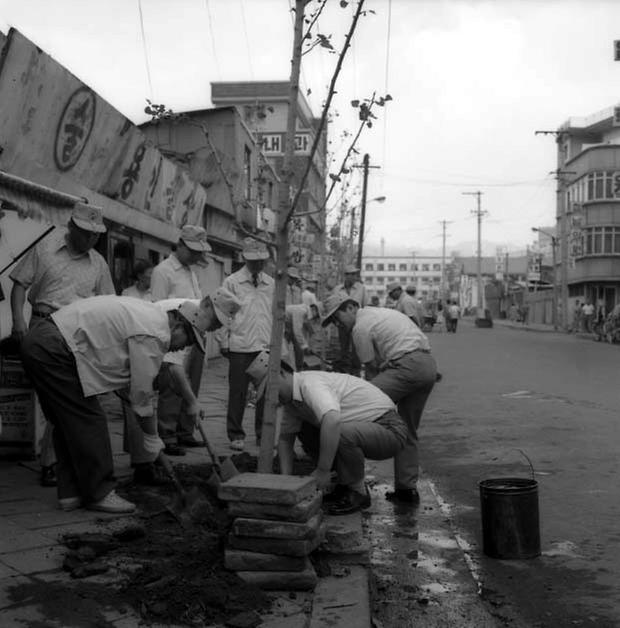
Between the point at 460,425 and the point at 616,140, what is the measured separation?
209ft

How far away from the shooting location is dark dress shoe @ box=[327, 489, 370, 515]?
218 inches

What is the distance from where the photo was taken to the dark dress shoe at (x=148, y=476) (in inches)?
230

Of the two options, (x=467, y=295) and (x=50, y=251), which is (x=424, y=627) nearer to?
(x=50, y=251)

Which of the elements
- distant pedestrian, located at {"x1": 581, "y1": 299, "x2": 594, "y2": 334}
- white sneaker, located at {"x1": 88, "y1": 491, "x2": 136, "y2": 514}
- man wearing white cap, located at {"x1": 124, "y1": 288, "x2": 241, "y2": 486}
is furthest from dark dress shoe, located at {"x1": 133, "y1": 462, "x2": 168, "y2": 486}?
distant pedestrian, located at {"x1": 581, "y1": 299, "x2": 594, "y2": 334}

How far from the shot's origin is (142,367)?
480 centimetres

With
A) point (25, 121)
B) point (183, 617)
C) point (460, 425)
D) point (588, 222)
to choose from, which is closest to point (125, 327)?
→ point (183, 617)

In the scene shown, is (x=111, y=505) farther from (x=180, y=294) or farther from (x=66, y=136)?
(x=66, y=136)

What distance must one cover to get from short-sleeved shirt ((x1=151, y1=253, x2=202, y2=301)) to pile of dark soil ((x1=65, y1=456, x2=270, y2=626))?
2378 millimetres

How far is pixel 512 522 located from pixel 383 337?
180 centimetres

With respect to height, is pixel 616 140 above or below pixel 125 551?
above

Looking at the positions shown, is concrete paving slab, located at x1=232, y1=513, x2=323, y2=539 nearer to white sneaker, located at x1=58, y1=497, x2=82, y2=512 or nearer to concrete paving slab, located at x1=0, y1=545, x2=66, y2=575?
concrete paving slab, located at x1=0, y1=545, x2=66, y2=575

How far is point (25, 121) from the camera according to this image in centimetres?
853

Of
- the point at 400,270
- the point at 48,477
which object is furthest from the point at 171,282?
the point at 400,270

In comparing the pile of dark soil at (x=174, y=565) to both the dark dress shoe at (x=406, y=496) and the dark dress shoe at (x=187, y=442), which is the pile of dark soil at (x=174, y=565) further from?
the dark dress shoe at (x=187, y=442)
